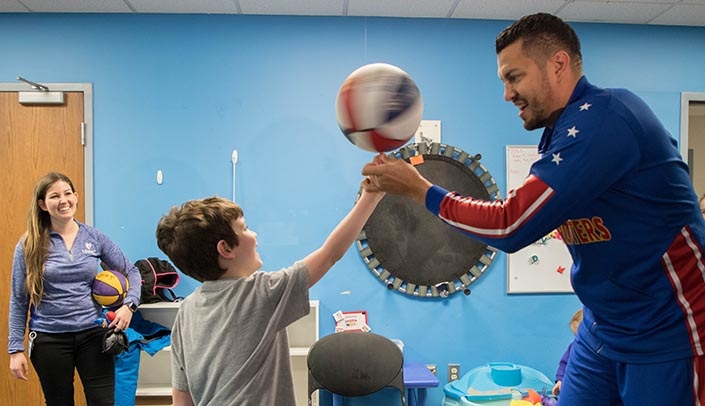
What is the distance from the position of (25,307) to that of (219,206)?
1.89 meters

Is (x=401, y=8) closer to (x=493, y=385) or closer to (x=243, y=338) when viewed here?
(x=493, y=385)

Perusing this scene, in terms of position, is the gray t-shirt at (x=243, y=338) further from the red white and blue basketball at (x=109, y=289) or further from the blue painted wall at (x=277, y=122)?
the blue painted wall at (x=277, y=122)

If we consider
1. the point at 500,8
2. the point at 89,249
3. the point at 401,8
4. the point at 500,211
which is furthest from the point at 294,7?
the point at 500,211

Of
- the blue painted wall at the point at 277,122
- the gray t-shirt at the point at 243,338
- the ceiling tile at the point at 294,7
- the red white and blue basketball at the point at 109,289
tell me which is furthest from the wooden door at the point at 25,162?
the gray t-shirt at the point at 243,338

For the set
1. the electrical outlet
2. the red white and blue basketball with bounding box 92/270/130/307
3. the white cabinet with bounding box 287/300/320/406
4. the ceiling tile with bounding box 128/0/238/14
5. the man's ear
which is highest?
the ceiling tile with bounding box 128/0/238/14

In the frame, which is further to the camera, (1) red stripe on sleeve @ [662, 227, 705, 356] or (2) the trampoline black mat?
(2) the trampoline black mat

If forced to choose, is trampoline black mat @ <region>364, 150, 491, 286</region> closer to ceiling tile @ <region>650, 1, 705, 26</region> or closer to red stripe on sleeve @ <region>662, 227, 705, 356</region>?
ceiling tile @ <region>650, 1, 705, 26</region>

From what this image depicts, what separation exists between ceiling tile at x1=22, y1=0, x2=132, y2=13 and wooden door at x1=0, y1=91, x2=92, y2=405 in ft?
1.83

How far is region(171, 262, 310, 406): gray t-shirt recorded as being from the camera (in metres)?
1.18

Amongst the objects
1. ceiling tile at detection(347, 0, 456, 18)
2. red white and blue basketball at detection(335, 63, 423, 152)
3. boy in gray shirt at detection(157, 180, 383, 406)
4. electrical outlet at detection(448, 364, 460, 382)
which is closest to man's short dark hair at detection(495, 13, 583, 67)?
red white and blue basketball at detection(335, 63, 423, 152)

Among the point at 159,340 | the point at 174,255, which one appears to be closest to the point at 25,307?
the point at 159,340

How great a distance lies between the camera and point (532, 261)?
11.0ft

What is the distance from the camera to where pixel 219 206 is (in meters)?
1.28

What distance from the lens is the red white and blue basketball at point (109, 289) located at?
2.52 m
